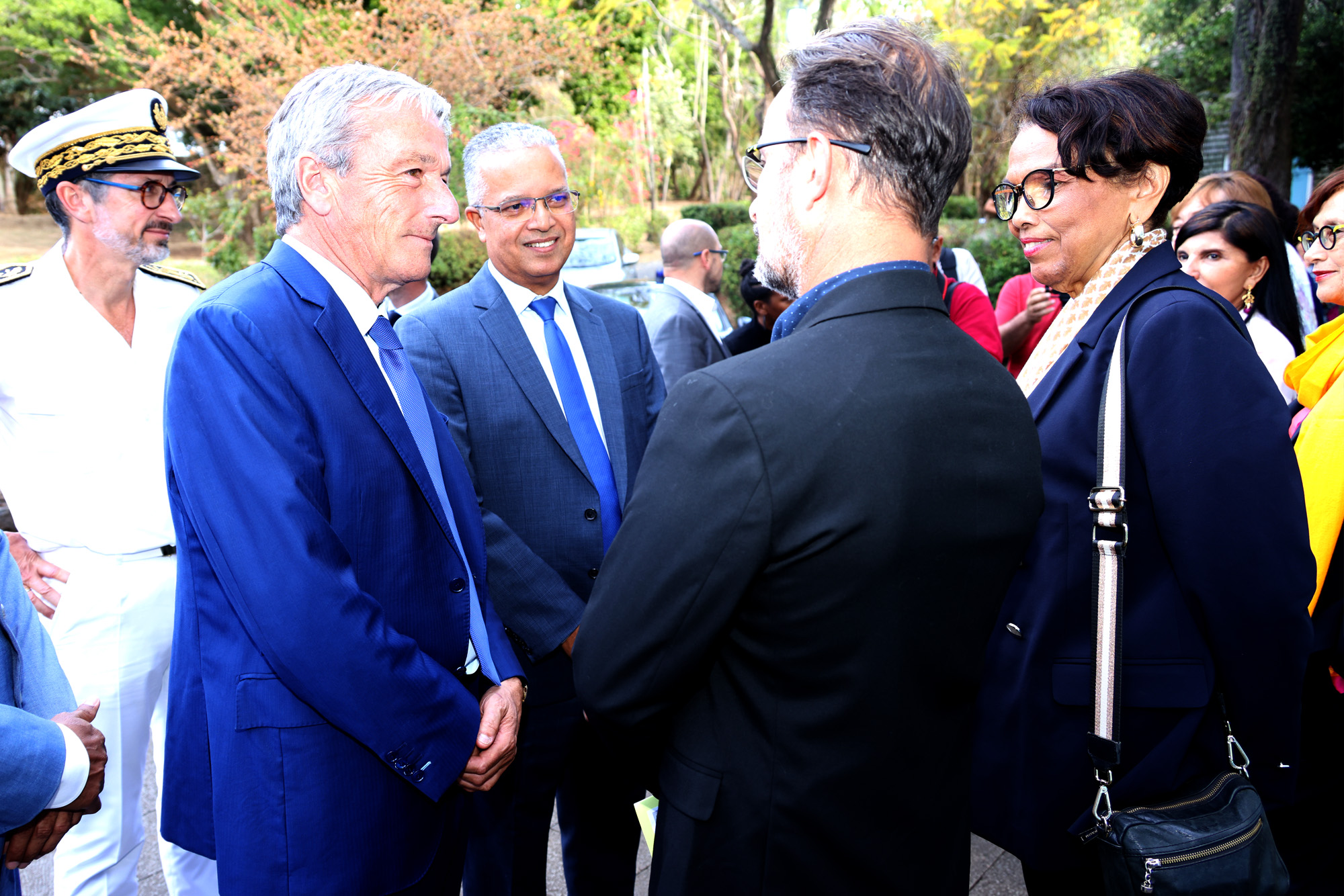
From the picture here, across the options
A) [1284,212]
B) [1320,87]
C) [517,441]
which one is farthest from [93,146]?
[1320,87]

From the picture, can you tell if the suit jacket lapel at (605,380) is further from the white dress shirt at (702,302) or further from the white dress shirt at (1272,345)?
the white dress shirt at (1272,345)

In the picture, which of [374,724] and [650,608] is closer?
[650,608]

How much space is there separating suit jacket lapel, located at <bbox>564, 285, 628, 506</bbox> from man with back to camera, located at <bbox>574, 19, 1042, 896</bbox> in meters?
1.20

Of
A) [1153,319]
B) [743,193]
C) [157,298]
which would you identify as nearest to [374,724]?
[1153,319]

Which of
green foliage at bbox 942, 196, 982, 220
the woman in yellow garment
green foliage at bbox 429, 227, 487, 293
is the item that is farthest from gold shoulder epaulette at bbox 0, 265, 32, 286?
green foliage at bbox 942, 196, 982, 220

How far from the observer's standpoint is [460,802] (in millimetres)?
1888

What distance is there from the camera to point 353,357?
166cm

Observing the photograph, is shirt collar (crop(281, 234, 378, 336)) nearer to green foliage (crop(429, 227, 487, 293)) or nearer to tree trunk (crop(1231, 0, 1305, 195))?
tree trunk (crop(1231, 0, 1305, 195))

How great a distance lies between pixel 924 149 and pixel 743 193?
27.4 metres

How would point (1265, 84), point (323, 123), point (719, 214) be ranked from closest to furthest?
point (323, 123), point (1265, 84), point (719, 214)

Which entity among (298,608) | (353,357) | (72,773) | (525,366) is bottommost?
(72,773)

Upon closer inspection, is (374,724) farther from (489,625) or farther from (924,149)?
(924,149)

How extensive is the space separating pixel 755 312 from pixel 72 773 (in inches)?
139

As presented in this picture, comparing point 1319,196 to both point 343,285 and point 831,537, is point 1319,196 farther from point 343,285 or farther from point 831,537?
point 343,285
